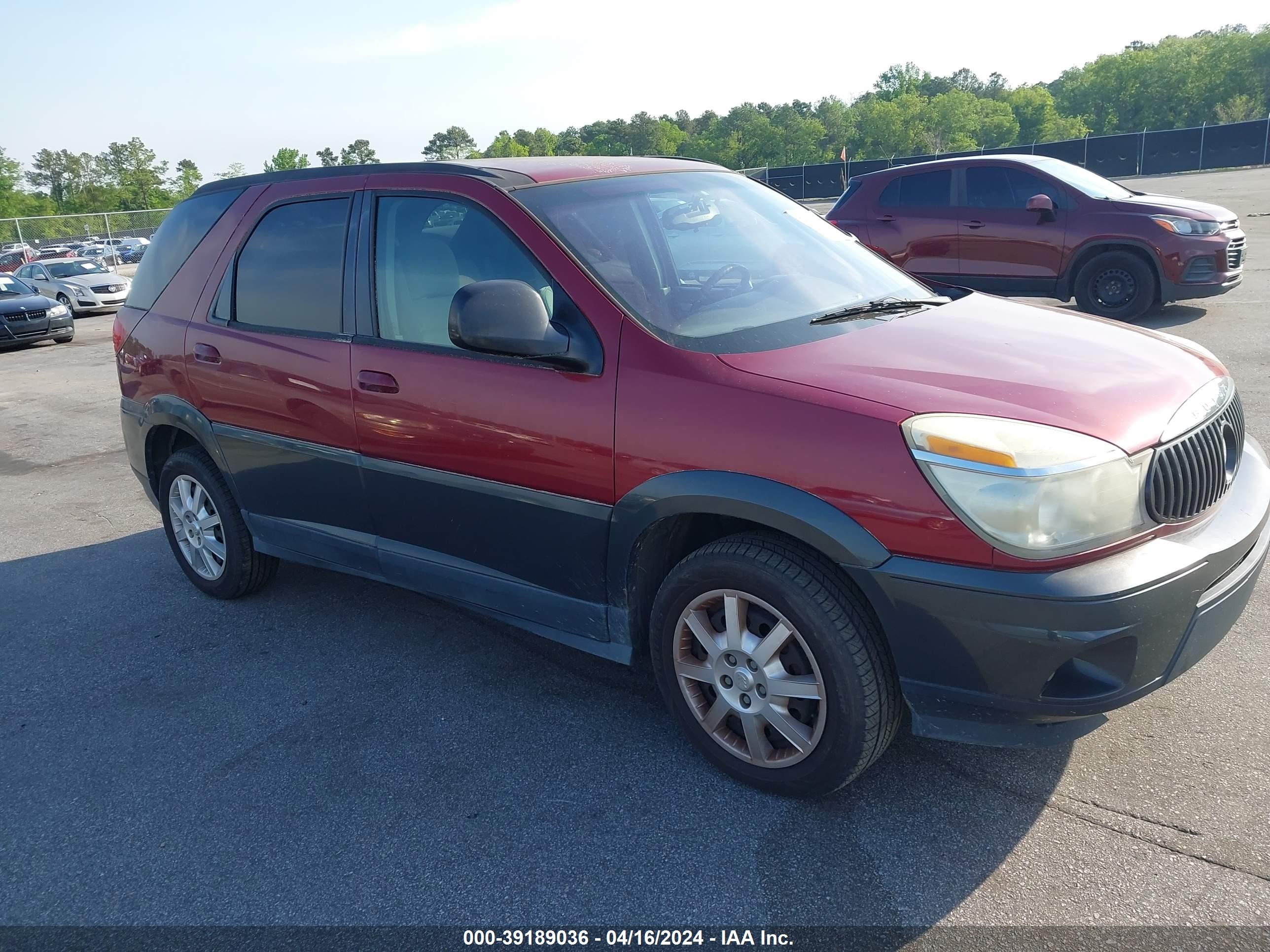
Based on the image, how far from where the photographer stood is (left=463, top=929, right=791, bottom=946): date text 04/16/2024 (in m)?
2.37

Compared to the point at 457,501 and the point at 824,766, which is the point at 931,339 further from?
the point at 457,501

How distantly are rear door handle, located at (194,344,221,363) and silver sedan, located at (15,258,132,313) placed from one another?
1979 cm

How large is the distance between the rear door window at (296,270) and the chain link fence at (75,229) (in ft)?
133

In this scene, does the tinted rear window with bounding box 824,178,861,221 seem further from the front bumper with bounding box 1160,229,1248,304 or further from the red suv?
the front bumper with bounding box 1160,229,1248,304

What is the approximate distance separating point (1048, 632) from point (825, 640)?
0.56 meters

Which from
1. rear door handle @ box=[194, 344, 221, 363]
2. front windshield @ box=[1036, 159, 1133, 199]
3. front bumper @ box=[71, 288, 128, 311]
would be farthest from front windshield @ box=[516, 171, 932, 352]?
front bumper @ box=[71, 288, 128, 311]

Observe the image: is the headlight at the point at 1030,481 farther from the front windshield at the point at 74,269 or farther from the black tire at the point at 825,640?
the front windshield at the point at 74,269

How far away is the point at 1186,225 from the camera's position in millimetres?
9367

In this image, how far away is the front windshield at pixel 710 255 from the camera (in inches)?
124

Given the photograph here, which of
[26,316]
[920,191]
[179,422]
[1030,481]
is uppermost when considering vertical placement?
[920,191]

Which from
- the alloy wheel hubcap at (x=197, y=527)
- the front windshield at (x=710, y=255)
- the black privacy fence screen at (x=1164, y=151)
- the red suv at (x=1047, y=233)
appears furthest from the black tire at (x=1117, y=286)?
the black privacy fence screen at (x=1164, y=151)

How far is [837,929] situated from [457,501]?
1.87m

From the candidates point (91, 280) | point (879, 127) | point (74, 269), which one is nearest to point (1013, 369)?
point (91, 280)

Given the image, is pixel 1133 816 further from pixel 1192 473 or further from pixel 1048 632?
pixel 1192 473
